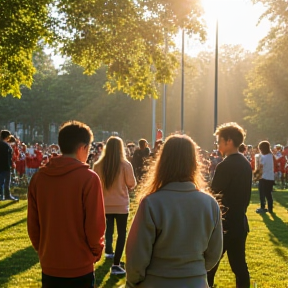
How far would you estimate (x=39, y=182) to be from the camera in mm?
4234

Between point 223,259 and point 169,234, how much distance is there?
6.39 metres

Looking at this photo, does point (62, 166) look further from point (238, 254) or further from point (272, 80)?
point (272, 80)

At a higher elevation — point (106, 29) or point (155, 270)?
point (106, 29)

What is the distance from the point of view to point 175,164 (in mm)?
3564

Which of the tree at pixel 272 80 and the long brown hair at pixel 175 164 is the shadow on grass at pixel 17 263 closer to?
the long brown hair at pixel 175 164

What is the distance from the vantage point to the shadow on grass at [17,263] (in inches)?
326

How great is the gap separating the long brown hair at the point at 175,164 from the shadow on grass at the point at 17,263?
487cm

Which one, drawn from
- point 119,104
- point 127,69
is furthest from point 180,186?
point 119,104

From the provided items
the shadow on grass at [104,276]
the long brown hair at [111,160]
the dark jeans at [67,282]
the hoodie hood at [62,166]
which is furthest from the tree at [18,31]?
the dark jeans at [67,282]

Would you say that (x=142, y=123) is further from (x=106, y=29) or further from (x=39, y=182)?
(x=39, y=182)

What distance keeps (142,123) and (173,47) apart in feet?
133

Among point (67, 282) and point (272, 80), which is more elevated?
point (272, 80)

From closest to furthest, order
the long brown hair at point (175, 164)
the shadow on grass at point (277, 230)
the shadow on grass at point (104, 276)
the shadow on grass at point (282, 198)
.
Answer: the long brown hair at point (175, 164)
the shadow on grass at point (104, 276)
the shadow on grass at point (277, 230)
the shadow on grass at point (282, 198)

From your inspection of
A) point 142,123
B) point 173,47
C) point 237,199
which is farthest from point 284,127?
point 237,199
